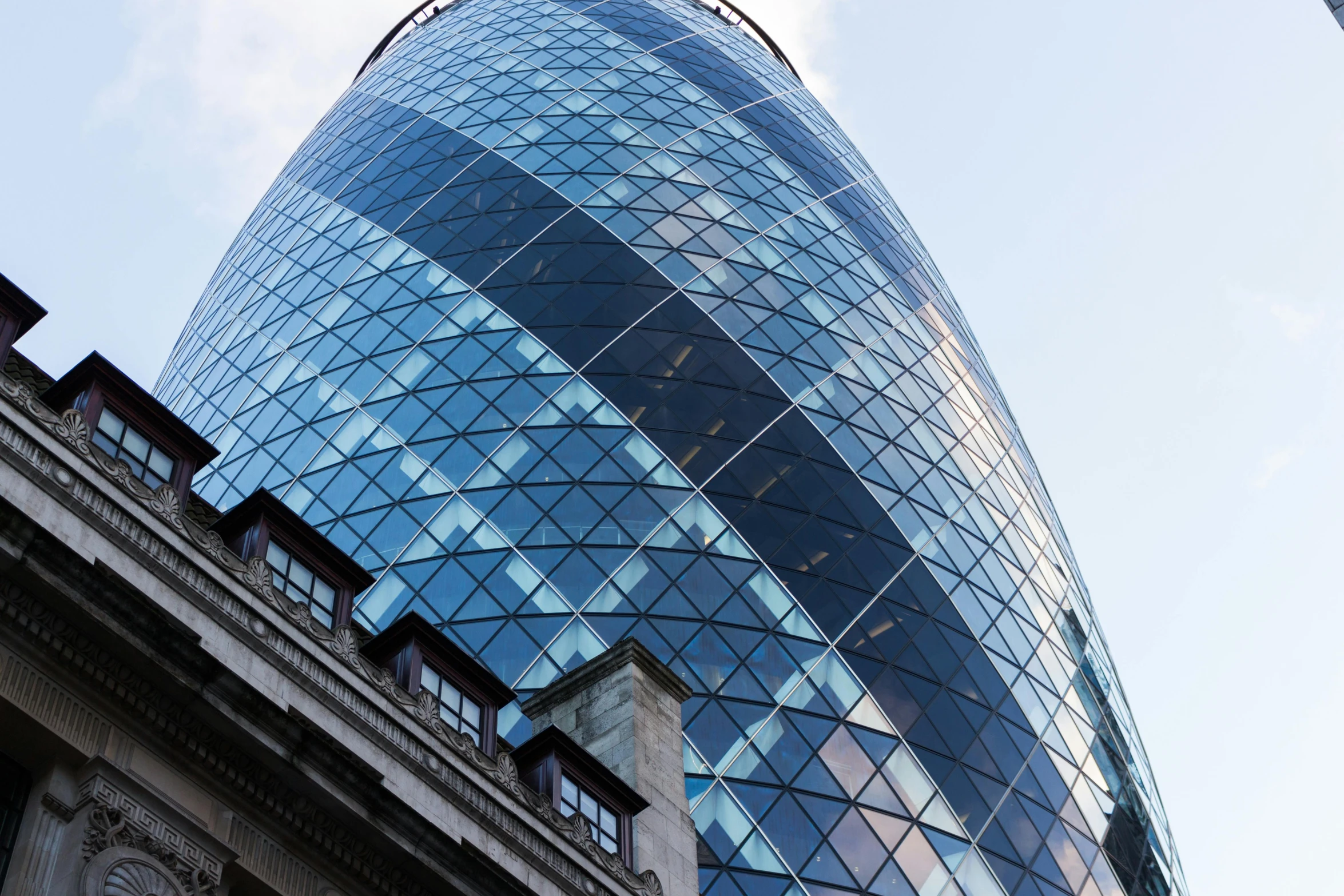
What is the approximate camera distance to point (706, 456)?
37.2 metres

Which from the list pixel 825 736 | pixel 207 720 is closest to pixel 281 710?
A: pixel 207 720

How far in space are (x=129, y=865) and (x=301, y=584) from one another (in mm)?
5349

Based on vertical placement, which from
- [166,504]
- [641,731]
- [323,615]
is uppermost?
[641,731]

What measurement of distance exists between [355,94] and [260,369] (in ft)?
55.2

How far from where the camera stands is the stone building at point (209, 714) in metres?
12.0

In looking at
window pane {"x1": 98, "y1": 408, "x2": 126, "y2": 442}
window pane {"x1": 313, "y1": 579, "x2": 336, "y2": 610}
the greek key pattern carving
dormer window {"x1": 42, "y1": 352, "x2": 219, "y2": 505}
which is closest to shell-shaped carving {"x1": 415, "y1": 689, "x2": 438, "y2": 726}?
window pane {"x1": 313, "y1": 579, "x2": 336, "y2": 610}

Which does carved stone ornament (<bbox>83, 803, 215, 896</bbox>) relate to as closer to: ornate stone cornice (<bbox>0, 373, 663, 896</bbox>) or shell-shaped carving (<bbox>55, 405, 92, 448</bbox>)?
ornate stone cornice (<bbox>0, 373, 663, 896</bbox>)

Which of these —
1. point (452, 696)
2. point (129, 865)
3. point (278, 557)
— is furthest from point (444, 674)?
point (129, 865)

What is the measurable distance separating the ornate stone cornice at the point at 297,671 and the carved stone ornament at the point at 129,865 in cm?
87

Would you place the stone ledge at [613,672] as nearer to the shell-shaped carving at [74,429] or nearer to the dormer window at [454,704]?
the dormer window at [454,704]

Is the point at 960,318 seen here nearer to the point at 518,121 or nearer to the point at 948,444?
the point at 948,444

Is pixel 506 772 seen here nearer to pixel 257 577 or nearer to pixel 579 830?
pixel 579 830

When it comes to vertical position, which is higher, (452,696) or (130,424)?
(130,424)

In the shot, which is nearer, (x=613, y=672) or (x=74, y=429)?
(x=74, y=429)
